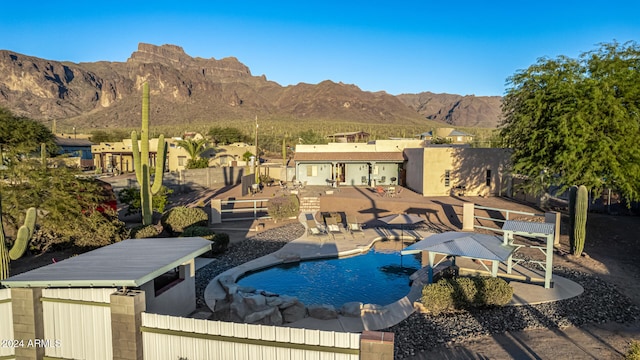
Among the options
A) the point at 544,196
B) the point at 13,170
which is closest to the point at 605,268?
the point at 544,196

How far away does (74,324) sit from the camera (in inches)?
268

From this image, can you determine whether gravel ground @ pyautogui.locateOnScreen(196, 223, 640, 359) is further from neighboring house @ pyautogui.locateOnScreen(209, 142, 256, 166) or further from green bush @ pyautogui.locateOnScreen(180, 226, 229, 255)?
neighboring house @ pyautogui.locateOnScreen(209, 142, 256, 166)

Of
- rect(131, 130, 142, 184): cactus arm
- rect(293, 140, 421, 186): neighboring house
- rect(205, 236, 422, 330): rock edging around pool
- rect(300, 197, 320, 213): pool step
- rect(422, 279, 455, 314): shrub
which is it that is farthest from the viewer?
rect(293, 140, 421, 186): neighboring house

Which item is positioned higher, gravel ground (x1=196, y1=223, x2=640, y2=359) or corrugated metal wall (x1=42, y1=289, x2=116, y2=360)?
corrugated metal wall (x1=42, y1=289, x2=116, y2=360)

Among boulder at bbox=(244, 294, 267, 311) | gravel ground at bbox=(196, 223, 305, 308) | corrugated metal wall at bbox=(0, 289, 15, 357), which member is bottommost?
gravel ground at bbox=(196, 223, 305, 308)

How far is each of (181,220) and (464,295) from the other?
12.2 meters

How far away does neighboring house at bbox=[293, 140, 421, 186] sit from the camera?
35.5m

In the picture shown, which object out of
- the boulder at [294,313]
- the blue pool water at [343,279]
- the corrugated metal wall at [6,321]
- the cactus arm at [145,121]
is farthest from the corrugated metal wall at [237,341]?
the cactus arm at [145,121]

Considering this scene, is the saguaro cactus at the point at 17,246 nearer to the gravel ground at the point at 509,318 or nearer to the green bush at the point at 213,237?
the gravel ground at the point at 509,318

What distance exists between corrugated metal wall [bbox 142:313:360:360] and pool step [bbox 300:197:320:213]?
63.9 feet

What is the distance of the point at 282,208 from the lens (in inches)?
837

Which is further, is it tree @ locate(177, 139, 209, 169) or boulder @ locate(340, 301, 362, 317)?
tree @ locate(177, 139, 209, 169)

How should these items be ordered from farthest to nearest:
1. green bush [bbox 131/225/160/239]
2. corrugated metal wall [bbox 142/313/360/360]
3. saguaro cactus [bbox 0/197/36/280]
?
green bush [bbox 131/225/160/239]
saguaro cactus [bbox 0/197/36/280]
corrugated metal wall [bbox 142/313/360/360]

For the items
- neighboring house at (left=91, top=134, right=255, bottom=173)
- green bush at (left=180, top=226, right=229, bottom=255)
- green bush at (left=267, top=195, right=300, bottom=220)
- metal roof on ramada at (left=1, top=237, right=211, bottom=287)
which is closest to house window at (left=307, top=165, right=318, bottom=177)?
neighboring house at (left=91, top=134, right=255, bottom=173)
